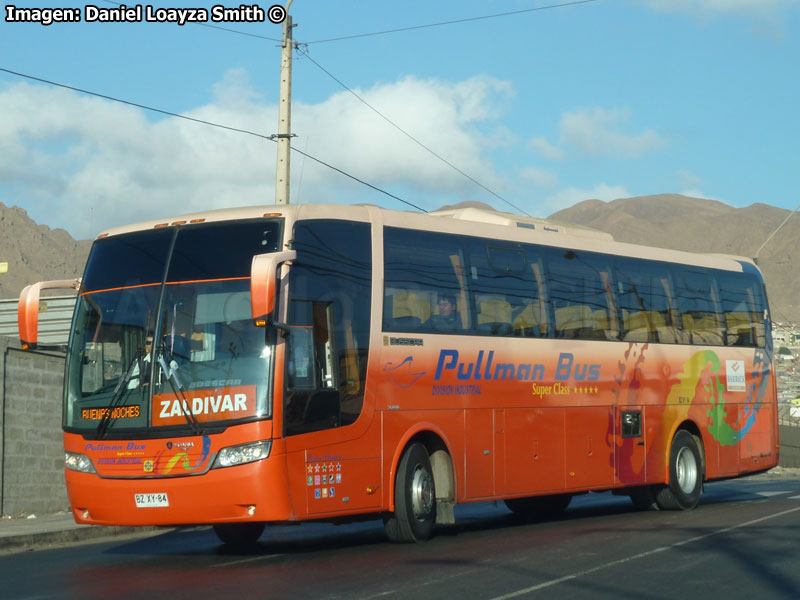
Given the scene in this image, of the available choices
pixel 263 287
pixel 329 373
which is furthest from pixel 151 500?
pixel 263 287

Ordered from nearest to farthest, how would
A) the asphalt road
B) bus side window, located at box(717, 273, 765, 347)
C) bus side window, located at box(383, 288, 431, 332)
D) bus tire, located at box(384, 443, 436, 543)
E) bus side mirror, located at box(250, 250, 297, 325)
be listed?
the asphalt road < bus side mirror, located at box(250, 250, 297, 325) < bus tire, located at box(384, 443, 436, 543) < bus side window, located at box(383, 288, 431, 332) < bus side window, located at box(717, 273, 765, 347)

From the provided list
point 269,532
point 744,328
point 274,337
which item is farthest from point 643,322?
point 274,337

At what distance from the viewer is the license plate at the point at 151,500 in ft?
37.8

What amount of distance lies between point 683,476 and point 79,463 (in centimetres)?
1025

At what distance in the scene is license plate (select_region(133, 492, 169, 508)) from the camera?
11516mm

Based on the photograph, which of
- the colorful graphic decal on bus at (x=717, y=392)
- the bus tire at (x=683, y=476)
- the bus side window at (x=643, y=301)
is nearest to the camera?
the bus side window at (x=643, y=301)

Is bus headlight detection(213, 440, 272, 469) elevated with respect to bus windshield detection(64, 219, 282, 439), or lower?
lower

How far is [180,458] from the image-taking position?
1150cm

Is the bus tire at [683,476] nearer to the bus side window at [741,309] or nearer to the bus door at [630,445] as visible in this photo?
the bus door at [630,445]

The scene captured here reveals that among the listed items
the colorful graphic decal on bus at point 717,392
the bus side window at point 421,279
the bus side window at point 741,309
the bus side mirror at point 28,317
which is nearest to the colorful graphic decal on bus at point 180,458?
the bus side mirror at point 28,317

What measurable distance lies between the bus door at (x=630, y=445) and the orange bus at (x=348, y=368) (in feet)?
0.12

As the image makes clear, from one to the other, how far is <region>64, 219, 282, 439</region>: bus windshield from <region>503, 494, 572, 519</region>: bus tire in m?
7.91

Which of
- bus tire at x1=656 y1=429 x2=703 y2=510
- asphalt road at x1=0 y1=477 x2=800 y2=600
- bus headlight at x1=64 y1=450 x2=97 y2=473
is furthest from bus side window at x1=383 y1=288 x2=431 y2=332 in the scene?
bus tire at x1=656 y1=429 x2=703 y2=510

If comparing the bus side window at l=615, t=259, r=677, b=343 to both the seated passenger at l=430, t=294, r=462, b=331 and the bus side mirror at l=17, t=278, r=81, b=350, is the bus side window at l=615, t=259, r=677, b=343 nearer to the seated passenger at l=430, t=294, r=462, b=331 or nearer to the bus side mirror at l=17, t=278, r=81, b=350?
the seated passenger at l=430, t=294, r=462, b=331
